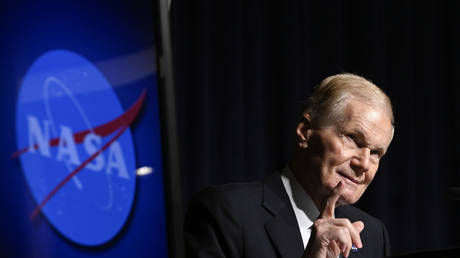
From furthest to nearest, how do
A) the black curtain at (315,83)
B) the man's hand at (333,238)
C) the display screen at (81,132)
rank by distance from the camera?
the black curtain at (315,83) < the man's hand at (333,238) < the display screen at (81,132)

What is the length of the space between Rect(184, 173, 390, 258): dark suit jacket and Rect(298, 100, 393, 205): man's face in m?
0.11

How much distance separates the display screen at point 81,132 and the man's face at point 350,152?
1.08 m

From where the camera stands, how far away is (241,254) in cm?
159

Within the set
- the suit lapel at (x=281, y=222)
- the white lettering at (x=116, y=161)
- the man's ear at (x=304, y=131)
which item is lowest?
the suit lapel at (x=281, y=222)

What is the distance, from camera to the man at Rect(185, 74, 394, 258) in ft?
5.21

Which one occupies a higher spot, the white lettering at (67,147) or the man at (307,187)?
the white lettering at (67,147)

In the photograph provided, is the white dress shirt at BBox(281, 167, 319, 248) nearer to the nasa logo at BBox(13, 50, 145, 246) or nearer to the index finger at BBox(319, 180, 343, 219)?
the index finger at BBox(319, 180, 343, 219)

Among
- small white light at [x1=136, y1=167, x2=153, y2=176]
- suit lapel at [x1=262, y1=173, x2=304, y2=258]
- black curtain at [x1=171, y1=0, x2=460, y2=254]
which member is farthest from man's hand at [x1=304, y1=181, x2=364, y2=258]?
black curtain at [x1=171, y1=0, x2=460, y2=254]

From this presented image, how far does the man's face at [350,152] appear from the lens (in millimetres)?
1717

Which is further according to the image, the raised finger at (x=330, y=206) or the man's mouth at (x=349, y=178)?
the man's mouth at (x=349, y=178)

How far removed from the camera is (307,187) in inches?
69.1

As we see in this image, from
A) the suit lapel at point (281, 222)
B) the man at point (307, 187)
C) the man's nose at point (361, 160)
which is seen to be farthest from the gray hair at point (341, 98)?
the suit lapel at point (281, 222)

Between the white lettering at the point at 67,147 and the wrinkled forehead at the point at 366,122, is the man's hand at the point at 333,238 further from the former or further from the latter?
the white lettering at the point at 67,147

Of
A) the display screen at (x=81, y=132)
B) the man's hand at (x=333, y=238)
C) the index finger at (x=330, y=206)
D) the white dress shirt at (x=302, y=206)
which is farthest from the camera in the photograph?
the white dress shirt at (x=302, y=206)
